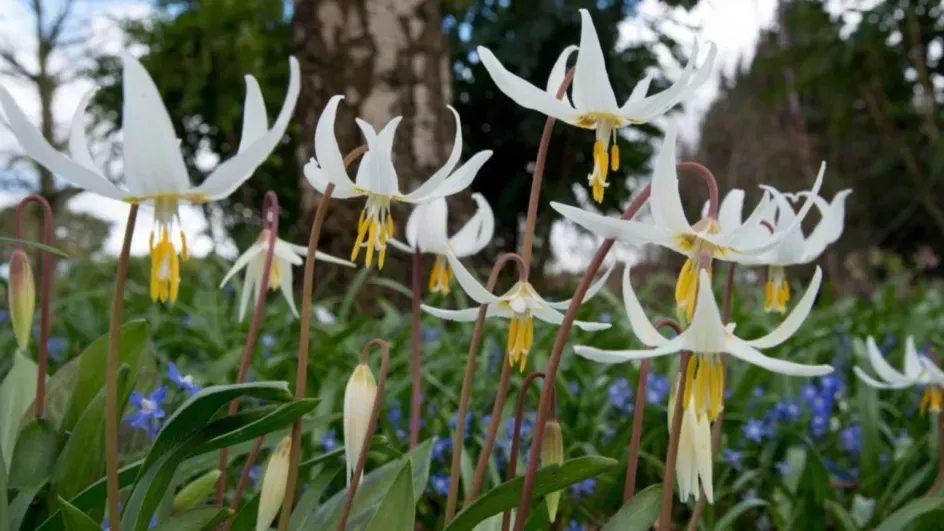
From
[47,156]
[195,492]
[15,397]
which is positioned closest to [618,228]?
[47,156]

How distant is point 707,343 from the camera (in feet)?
2.56

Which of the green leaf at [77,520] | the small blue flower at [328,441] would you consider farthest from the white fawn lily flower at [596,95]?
the small blue flower at [328,441]

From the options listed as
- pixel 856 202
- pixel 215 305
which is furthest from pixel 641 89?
pixel 856 202

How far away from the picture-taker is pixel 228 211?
8516 millimetres

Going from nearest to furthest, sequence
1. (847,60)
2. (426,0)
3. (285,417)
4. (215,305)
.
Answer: (285,417) → (215,305) → (426,0) → (847,60)

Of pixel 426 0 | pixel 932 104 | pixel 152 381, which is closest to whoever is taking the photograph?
pixel 152 381

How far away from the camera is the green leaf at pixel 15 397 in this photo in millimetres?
1376

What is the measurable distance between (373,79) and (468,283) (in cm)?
312

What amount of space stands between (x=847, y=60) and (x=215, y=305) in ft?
14.3

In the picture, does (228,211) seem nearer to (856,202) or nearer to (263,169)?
(263,169)

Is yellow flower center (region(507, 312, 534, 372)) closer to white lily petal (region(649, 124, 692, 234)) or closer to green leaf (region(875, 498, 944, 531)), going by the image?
white lily petal (region(649, 124, 692, 234))

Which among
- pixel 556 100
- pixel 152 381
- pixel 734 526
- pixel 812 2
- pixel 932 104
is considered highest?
pixel 812 2

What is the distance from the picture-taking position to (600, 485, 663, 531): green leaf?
3.20ft

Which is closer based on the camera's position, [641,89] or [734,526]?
[641,89]
